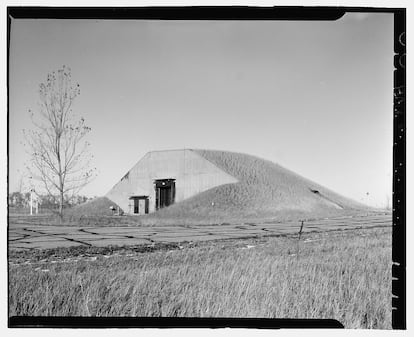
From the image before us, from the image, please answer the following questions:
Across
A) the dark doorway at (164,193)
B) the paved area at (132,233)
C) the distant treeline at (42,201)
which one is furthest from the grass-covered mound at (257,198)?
the distant treeline at (42,201)

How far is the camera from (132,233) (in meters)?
6.10

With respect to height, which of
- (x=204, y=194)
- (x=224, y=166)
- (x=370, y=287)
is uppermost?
(x=224, y=166)

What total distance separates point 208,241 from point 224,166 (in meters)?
5.74

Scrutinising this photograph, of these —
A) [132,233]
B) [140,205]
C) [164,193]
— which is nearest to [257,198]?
[164,193]

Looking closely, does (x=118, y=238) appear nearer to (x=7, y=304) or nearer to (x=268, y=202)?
(x=7, y=304)

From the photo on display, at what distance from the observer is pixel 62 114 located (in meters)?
3.97

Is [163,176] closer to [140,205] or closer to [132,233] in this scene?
[140,205]

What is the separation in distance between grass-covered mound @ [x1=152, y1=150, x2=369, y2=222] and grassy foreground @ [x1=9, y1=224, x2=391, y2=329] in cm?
287

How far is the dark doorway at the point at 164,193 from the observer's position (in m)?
6.80

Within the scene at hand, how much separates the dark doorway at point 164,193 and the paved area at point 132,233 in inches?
16.9

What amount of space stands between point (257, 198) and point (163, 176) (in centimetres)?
383

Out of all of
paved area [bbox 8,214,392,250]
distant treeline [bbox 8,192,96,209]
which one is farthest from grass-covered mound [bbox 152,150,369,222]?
distant treeline [bbox 8,192,96,209]

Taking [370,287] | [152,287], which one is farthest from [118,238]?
[370,287]

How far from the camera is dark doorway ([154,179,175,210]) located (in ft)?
22.3
